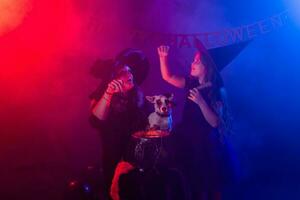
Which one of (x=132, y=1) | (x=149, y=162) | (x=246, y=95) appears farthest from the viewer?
(x=246, y=95)

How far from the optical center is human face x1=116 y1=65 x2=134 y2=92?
4418 millimetres

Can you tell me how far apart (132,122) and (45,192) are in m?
1.35

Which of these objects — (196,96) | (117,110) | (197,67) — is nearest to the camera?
(117,110)

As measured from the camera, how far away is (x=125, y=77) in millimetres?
4430

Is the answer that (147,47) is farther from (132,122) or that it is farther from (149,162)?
(149,162)

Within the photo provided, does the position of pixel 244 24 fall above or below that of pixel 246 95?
above

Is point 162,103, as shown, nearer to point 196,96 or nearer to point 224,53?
point 196,96

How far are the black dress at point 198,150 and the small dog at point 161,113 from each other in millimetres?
210

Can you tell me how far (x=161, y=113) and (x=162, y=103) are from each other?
0.40 ft

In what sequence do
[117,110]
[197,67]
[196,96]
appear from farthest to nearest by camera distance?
[197,67]
[196,96]
[117,110]

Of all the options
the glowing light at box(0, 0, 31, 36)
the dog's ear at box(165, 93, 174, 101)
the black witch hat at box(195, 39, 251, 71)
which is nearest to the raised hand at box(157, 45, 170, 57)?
the black witch hat at box(195, 39, 251, 71)

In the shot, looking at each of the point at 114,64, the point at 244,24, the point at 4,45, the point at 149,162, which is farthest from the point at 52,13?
the point at 244,24

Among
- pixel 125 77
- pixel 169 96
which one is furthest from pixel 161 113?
pixel 125 77

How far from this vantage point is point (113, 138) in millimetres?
4426
